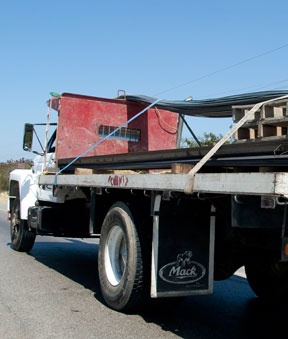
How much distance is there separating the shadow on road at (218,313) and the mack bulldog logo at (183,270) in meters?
0.53

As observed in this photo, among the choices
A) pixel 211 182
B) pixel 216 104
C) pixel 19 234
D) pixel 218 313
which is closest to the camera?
pixel 211 182

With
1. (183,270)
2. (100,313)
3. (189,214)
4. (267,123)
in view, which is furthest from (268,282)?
(267,123)

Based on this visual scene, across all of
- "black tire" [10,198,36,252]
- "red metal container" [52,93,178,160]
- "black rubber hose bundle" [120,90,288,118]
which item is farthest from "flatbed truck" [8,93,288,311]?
"black tire" [10,198,36,252]

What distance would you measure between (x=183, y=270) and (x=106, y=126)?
4409 mm

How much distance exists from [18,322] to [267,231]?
2.68 meters

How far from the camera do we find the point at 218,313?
5.86 metres

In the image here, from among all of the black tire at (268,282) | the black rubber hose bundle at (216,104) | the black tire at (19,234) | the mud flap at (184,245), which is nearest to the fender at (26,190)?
the black tire at (19,234)

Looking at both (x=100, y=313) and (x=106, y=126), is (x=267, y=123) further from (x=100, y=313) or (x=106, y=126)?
(x=106, y=126)

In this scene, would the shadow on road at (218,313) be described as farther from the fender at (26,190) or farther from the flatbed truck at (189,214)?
the fender at (26,190)

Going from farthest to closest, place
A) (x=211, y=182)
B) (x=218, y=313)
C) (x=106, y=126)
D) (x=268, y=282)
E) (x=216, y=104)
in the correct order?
(x=106, y=126)
(x=268, y=282)
(x=216, y=104)
(x=218, y=313)
(x=211, y=182)

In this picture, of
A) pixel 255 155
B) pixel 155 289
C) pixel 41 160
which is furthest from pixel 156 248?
pixel 41 160

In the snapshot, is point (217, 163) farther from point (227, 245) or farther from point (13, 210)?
point (13, 210)

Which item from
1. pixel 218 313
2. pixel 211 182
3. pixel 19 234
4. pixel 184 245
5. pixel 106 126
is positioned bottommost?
pixel 218 313

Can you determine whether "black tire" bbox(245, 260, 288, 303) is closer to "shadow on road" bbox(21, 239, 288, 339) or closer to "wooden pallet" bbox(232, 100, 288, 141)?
"shadow on road" bbox(21, 239, 288, 339)
